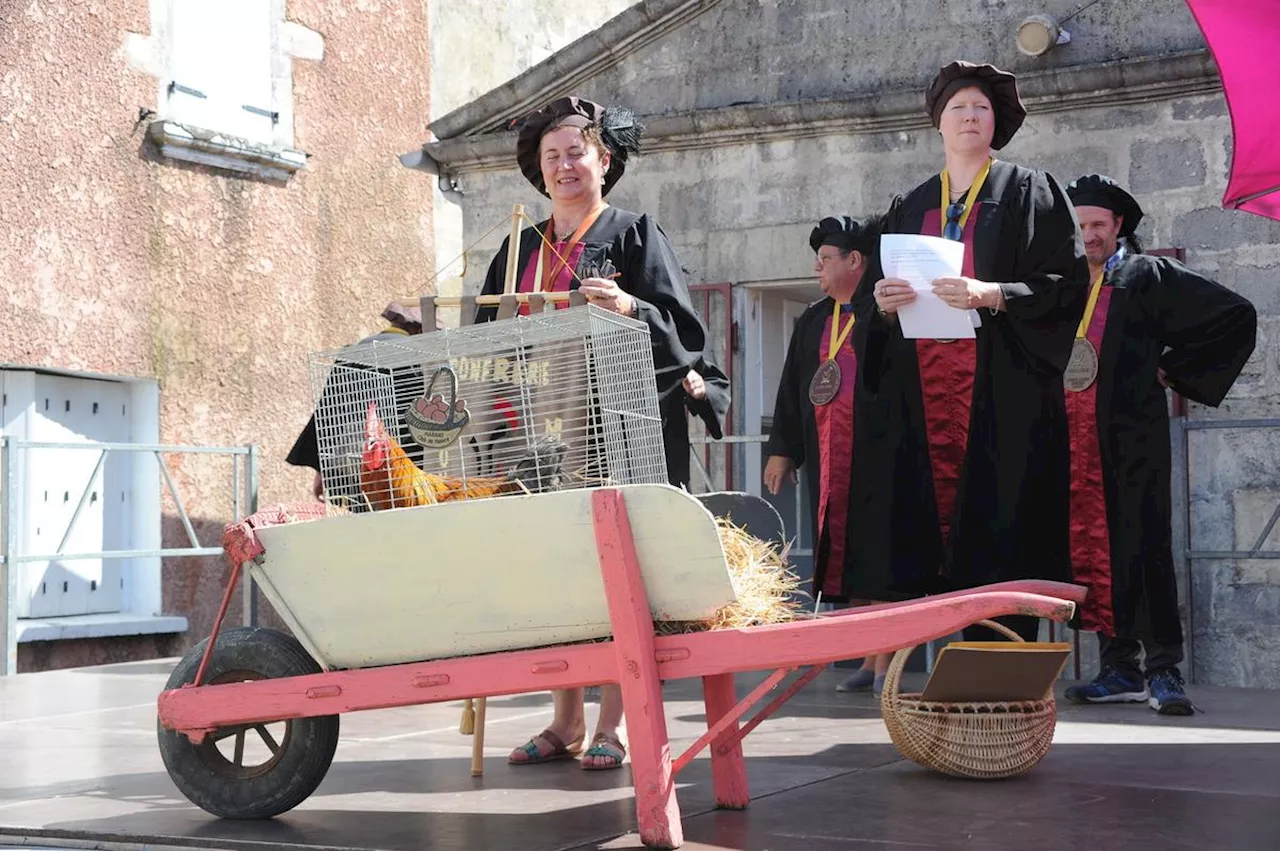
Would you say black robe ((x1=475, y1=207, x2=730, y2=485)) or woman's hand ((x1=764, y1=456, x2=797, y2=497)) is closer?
black robe ((x1=475, y1=207, x2=730, y2=485))

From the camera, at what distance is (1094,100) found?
8.09 meters

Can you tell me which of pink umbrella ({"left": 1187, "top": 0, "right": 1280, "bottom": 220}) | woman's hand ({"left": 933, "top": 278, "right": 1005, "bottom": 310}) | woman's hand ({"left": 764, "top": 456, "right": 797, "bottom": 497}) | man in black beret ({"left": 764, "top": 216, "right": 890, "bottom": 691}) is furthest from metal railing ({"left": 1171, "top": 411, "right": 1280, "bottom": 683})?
woman's hand ({"left": 933, "top": 278, "right": 1005, "bottom": 310})

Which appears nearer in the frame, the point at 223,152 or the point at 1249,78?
the point at 1249,78

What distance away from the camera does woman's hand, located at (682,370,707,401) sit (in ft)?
15.8

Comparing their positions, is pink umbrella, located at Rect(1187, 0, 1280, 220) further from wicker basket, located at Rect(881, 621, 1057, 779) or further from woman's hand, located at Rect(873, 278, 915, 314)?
wicker basket, located at Rect(881, 621, 1057, 779)

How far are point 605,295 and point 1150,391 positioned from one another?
3.04 meters

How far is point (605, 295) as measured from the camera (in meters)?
4.30

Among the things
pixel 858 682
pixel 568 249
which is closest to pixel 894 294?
pixel 568 249

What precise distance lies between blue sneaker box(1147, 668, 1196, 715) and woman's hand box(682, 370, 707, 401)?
239 centimetres

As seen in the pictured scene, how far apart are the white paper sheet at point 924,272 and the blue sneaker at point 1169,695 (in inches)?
81.4

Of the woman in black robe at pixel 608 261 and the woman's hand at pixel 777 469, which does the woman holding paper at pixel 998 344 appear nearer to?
the woman in black robe at pixel 608 261

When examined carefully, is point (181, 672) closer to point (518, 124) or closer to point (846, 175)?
point (518, 124)

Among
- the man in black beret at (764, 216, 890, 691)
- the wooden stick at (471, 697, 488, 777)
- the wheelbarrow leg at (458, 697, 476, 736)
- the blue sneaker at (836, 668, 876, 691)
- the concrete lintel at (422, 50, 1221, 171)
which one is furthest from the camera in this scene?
the concrete lintel at (422, 50, 1221, 171)

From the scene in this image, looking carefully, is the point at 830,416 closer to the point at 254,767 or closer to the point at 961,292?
the point at 961,292
